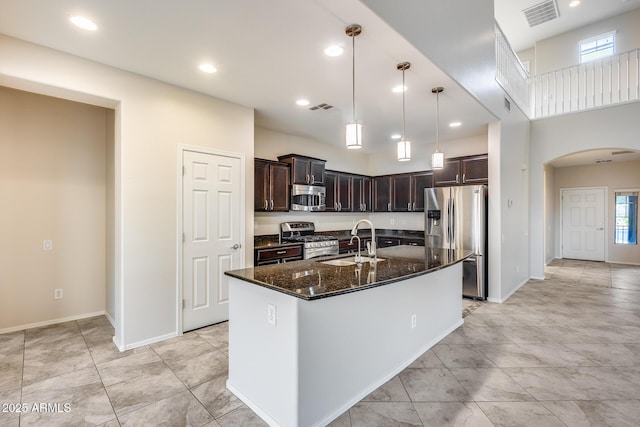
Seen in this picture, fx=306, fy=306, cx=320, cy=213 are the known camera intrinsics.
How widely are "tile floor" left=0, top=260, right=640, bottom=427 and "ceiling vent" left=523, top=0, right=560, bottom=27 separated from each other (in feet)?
20.1

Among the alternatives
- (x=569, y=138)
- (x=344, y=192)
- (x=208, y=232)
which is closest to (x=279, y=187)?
(x=208, y=232)

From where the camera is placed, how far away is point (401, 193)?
21.2 feet

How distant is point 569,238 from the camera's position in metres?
9.23

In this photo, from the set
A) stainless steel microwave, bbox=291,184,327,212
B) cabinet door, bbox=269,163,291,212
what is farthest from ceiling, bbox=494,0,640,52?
cabinet door, bbox=269,163,291,212

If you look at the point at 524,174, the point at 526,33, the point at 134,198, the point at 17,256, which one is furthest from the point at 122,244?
the point at 526,33

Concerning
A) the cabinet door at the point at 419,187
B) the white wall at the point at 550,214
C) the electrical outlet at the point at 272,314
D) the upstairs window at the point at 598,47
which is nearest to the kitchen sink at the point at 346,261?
the electrical outlet at the point at 272,314

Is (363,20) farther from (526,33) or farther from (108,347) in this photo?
(526,33)

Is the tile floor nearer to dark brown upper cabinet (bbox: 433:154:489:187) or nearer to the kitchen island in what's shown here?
the kitchen island

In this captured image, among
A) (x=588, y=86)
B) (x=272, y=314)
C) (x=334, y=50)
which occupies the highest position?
(x=588, y=86)

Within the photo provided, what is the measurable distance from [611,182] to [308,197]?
884 centimetres

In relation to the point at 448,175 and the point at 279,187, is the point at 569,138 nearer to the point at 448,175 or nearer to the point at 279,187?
the point at 448,175

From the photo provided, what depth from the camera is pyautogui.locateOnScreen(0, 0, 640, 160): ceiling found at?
2.14 meters

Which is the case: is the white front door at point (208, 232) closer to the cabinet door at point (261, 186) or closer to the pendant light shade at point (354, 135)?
the cabinet door at point (261, 186)

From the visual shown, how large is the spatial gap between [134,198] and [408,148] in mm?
2852
